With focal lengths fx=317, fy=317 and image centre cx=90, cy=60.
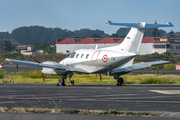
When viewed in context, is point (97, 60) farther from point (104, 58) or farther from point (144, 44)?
point (144, 44)

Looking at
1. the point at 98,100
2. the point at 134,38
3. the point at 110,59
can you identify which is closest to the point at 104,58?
the point at 110,59

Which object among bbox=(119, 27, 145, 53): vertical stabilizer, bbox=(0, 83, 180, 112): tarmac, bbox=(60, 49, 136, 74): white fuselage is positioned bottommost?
bbox=(0, 83, 180, 112): tarmac

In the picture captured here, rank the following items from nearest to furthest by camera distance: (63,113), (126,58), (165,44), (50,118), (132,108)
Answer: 1. (50,118)
2. (63,113)
3. (132,108)
4. (126,58)
5. (165,44)

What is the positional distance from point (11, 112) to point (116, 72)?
1750cm

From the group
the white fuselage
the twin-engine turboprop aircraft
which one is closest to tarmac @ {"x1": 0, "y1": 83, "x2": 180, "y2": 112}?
the white fuselage

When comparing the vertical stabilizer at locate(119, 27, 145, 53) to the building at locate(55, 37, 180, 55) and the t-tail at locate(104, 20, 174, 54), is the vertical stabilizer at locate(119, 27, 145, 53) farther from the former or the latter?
the building at locate(55, 37, 180, 55)

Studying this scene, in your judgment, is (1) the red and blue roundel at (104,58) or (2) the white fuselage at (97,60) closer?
(2) the white fuselage at (97,60)

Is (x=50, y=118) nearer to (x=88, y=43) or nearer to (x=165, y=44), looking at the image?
(x=165, y=44)

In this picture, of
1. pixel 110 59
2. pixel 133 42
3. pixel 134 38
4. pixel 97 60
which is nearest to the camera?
pixel 110 59

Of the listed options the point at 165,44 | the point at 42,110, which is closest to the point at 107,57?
the point at 42,110

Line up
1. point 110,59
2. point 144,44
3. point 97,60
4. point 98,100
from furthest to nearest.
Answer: point 144,44 → point 97,60 → point 110,59 → point 98,100

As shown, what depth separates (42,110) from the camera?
13.4 metres

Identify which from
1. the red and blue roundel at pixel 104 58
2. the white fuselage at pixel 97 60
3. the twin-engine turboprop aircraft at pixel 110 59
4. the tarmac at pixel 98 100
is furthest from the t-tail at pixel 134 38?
the tarmac at pixel 98 100

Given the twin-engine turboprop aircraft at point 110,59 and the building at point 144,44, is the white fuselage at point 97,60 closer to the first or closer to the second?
the twin-engine turboprop aircraft at point 110,59
